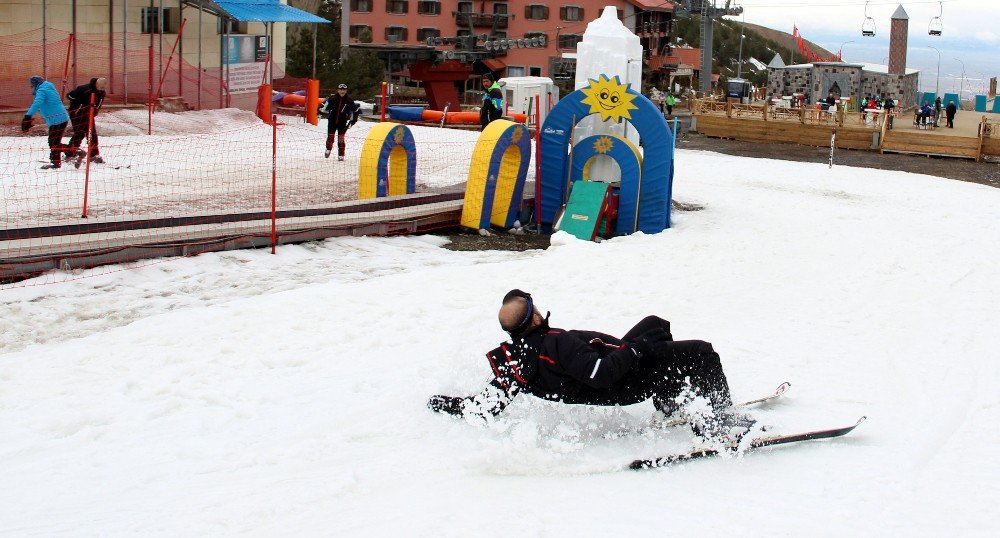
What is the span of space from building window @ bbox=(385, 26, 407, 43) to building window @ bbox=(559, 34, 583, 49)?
9.47 metres

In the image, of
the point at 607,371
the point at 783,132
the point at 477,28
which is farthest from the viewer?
the point at 477,28

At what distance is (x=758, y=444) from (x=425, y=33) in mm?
59522

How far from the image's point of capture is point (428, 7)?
6309cm

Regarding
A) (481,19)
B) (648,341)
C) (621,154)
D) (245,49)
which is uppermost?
(481,19)

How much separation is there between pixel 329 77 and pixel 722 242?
28.8 m

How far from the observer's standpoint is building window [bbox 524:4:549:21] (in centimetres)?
6378

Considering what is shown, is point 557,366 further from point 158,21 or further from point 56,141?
point 158,21

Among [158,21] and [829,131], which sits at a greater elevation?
[158,21]

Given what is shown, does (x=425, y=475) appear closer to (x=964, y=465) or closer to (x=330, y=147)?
(x=964, y=465)

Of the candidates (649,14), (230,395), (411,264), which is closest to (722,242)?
(411,264)

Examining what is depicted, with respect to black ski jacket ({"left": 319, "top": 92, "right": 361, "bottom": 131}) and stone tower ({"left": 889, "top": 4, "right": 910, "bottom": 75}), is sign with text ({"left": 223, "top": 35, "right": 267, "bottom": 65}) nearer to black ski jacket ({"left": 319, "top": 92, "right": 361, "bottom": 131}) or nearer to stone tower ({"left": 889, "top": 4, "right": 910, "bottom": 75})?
black ski jacket ({"left": 319, "top": 92, "right": 361, "bottom": 131})

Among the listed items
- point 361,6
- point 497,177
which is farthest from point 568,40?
point 497,177

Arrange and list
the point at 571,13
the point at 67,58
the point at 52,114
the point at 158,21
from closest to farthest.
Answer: the point at 52,114 → the point at 67,58 → the point at 158,21 → the point at 571,13

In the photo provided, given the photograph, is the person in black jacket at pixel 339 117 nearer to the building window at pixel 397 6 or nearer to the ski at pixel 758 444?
the ski at pixel 758 444
